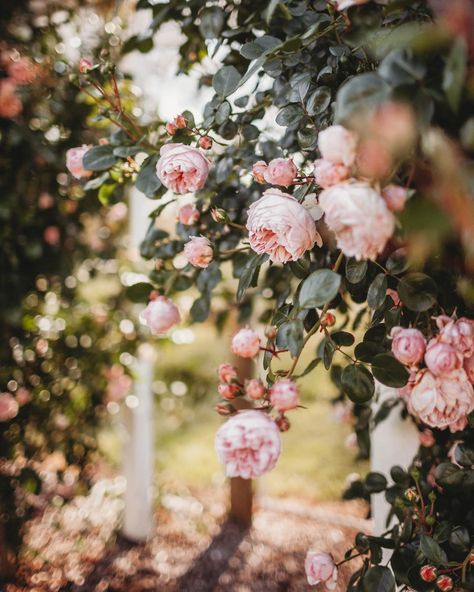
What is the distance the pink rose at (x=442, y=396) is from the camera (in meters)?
0.61

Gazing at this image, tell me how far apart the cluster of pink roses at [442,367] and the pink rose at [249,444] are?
0.19 m

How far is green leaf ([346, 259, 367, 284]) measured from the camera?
0.66m

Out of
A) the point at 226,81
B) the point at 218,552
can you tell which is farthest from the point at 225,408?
the point at 218,552

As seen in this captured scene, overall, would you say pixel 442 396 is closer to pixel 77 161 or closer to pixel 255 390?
pixel 255 390

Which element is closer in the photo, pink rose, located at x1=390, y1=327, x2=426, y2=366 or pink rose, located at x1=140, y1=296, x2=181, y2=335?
pink rose, located at x1=390, y1=327, x2=426, y2=366

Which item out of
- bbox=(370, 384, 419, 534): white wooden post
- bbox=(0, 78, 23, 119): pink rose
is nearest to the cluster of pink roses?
bbox=(370, 384, 419, 534): white wooden post

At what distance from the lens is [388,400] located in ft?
3.79

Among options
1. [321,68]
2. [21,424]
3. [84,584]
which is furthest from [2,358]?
[321,68]

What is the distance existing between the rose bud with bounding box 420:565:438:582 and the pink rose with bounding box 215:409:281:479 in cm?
41

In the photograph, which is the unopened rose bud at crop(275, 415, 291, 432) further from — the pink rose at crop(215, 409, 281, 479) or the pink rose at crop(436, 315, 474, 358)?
the pink rose at crop(436, 315, 474, 358)

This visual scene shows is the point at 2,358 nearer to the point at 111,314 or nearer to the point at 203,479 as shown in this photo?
the point at 111,314

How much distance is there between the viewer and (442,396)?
2.05 ft

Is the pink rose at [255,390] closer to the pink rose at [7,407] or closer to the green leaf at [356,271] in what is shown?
the green leaf at [356,271]

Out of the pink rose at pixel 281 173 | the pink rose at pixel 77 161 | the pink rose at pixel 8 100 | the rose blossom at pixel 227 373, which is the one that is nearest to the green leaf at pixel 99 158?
the pink rose at pixel 77 161
